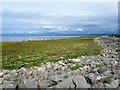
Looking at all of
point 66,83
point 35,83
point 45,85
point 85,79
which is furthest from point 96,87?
point 35,83

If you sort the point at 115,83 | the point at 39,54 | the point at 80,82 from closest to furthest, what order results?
the point at 115,83
the point at 80,82
the point at 39,54

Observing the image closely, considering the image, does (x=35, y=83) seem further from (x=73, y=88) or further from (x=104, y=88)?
(x=104, y=88)

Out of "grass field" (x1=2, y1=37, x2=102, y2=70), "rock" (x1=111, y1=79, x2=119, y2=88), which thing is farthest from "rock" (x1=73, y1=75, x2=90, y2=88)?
"grass field" (x1=2, y1=37, x2=102, y2=70)

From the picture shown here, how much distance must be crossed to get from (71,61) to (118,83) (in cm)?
787

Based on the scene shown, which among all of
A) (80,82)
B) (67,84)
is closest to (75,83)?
(80,82)

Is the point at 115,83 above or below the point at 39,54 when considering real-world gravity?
above

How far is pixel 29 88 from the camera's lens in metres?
7.37

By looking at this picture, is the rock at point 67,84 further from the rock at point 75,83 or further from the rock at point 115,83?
the rock at point 115,83

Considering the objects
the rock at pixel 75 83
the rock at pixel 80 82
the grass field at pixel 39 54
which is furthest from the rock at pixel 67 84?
the grass field at pixel 39 54

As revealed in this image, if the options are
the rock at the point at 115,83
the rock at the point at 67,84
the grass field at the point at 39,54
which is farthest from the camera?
the grass field at the point at 39,54

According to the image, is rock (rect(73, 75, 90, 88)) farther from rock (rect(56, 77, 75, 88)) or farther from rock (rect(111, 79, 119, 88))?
rock (rect(111, 79, 119, 88))

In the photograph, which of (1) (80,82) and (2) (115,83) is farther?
(1) (80,82)

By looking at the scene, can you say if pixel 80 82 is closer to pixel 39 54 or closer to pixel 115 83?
pixel 115 83

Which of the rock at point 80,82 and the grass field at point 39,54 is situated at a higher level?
the rock at point 80,82
